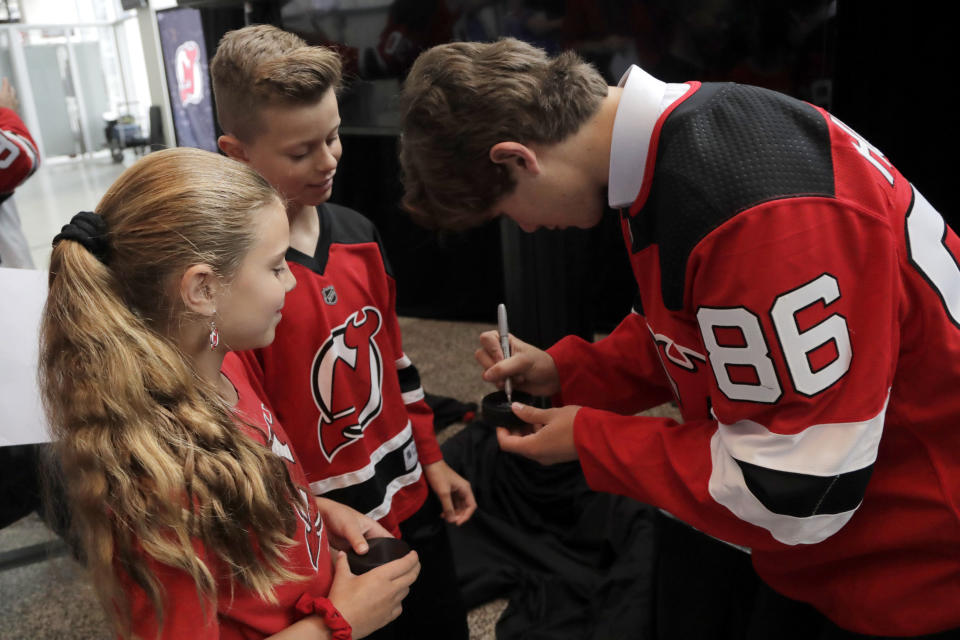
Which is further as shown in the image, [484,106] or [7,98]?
[7,98]

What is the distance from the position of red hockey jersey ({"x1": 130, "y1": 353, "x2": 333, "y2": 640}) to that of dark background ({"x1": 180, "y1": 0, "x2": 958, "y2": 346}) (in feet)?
4.78

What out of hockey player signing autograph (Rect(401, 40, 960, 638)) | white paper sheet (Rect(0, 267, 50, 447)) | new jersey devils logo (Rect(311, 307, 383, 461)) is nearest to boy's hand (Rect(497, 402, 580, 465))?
hockey player signing autograph (Rect(401, 40, 960, 638))

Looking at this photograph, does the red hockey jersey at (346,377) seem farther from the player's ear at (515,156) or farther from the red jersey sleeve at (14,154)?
the red jersey sleeve at (14,154)

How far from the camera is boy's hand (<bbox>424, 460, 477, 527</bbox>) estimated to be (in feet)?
4.94

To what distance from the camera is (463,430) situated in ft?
9.43

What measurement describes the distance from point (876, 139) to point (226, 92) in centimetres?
226

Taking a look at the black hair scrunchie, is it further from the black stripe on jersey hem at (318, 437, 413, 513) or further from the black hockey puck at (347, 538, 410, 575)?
the black stripe on jersey hem at (318, 437, 413, 513)

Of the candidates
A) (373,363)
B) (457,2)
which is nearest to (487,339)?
(373,363)

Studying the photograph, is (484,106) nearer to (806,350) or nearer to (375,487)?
(806,350)

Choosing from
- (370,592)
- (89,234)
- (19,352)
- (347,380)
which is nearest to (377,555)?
(370,592)

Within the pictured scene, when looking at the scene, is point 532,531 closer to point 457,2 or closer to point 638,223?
point 638,223

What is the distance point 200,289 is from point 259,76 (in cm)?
48

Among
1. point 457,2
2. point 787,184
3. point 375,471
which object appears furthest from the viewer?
point 457,2

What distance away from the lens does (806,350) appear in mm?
843
